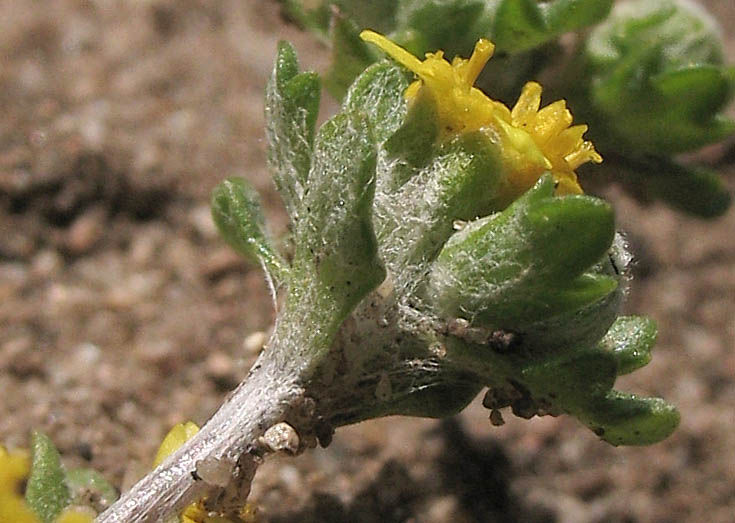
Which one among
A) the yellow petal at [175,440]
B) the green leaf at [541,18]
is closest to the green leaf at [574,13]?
the green leaf at [541,18]

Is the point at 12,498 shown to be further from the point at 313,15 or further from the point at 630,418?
the point at 313,15

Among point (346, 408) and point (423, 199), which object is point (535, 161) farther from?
point (346, 408)

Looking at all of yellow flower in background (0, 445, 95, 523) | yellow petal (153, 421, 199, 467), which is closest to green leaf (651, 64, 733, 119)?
yellow petal (153, 421, 199, 467)

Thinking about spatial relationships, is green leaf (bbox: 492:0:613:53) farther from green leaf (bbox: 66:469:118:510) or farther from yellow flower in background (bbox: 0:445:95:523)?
yellow flower in background (bbox: 0:445:95:523)

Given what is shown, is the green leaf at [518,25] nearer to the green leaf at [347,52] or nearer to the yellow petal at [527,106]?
the green leaf at [347,52]

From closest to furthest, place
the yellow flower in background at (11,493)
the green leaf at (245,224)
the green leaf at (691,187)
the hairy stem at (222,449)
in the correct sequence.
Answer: the yellow flower in background at (11,493)
the hairy stem at (222,449)
the green leaf at (245,224)
the green leaf at (691,187)

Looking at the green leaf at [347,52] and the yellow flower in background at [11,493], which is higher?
the green leaf at [347,52]

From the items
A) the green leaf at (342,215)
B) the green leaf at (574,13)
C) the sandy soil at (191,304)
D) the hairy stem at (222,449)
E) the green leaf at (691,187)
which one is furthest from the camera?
the green leaf at (691,187)
